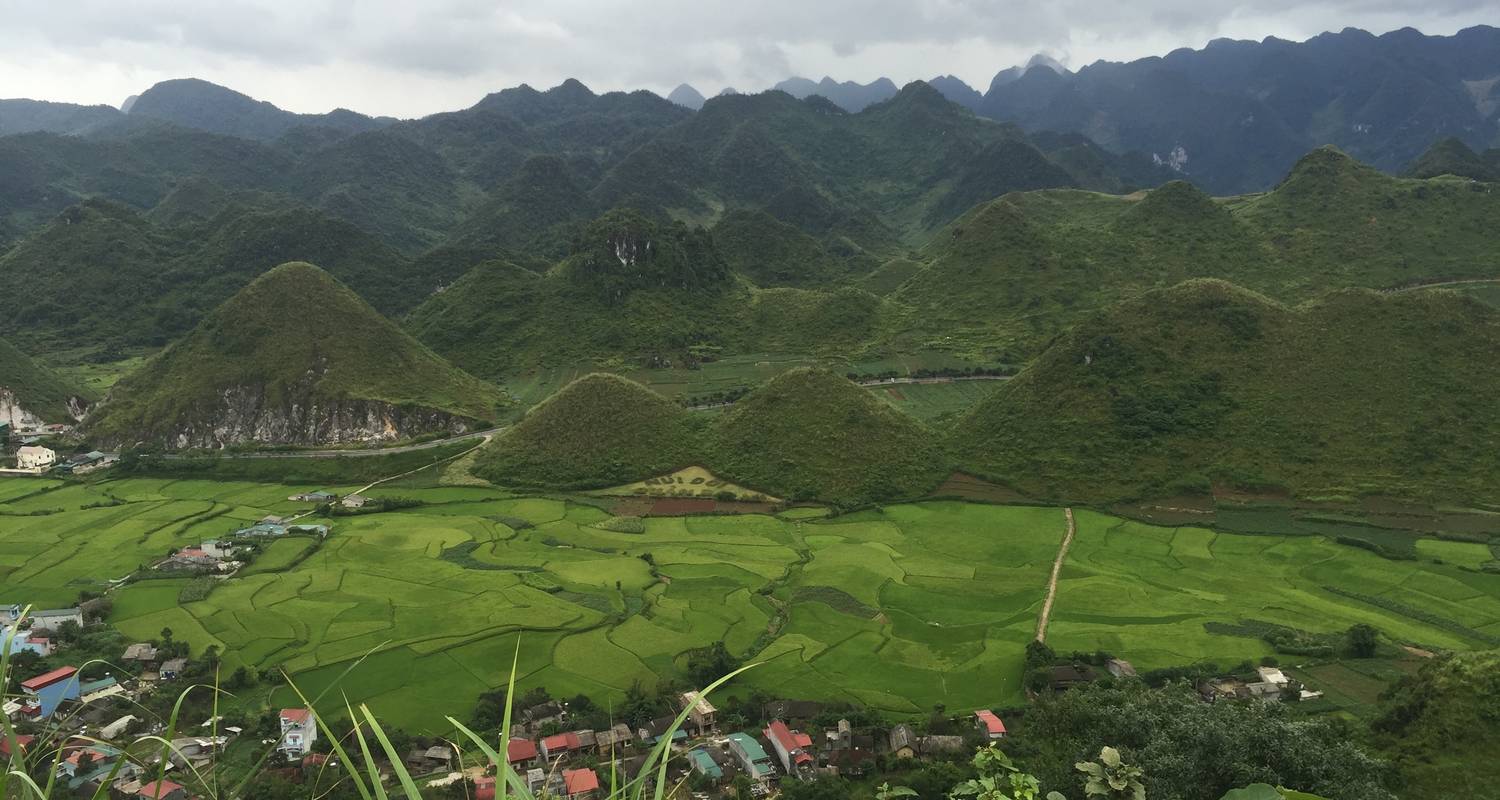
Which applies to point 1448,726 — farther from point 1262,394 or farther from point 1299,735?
point 1262,394

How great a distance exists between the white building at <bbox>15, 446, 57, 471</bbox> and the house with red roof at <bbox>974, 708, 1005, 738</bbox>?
75.2 meters

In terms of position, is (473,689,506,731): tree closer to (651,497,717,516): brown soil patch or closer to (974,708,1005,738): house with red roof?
(974,708,1005,738): house with red roof

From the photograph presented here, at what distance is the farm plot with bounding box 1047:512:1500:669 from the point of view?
3703 cm

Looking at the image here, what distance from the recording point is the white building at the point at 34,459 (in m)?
67.2

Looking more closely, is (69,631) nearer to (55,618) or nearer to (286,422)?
(55,618)

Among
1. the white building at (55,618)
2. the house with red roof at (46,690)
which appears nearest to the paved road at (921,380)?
the white building at (55,618)

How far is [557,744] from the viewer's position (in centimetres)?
2975

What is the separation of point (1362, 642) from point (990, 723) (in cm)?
1717

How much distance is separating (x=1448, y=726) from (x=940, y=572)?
24719 millimetres

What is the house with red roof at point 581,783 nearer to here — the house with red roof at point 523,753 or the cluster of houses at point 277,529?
the house with red roof at point 523,753

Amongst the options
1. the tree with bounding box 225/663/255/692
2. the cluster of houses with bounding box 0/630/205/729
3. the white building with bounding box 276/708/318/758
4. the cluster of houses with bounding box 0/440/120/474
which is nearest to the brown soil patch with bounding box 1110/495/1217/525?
the white building with bounding box 276/708/318/758

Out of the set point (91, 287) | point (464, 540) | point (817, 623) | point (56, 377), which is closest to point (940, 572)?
point (817, 623)

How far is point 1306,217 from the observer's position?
111 meters

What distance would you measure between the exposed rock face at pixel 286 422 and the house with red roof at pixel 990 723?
59.7 metres
